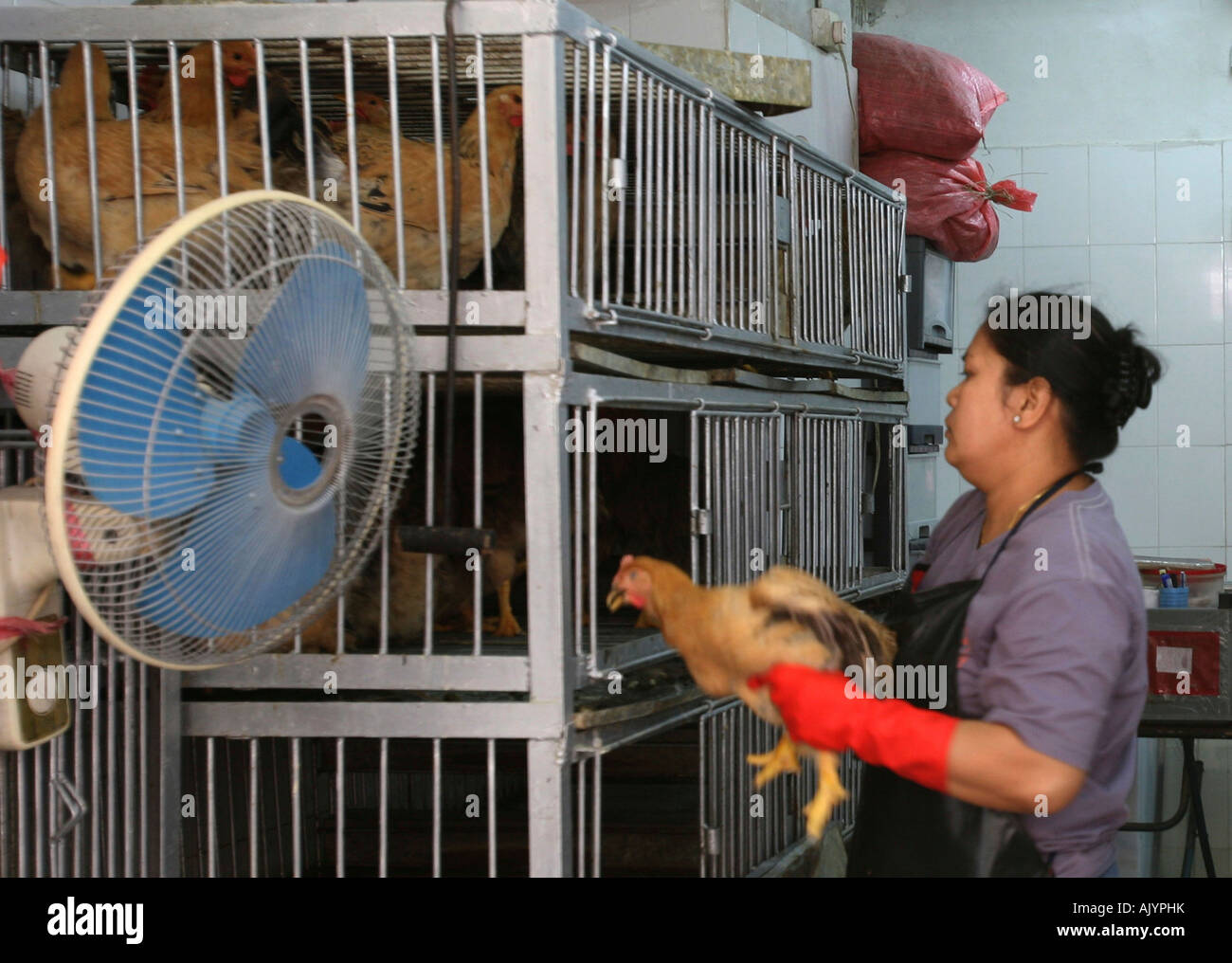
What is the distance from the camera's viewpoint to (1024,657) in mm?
1450

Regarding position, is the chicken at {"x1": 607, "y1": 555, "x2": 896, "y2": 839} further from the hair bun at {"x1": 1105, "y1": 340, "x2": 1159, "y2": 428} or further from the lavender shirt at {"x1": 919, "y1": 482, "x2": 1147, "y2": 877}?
the hair bun at {"x1": 1105, "y1": 340, "x2": 1159, "y2": 428}

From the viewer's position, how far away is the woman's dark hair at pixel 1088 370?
1615 millimetres

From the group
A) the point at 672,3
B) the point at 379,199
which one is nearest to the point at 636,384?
the point at 379,199

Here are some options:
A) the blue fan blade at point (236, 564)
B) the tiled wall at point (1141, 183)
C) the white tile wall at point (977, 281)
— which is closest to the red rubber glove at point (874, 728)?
the blue fan blade at point (236, 564)

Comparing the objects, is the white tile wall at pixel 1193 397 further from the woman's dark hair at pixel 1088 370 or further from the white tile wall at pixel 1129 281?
the woman's dark hair at pixel 1088 370

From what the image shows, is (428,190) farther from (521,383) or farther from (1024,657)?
(1024,657)

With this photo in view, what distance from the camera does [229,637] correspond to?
1.44 m

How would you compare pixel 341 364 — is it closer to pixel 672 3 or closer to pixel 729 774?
pixel 729 774

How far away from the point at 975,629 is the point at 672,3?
2.55 meters

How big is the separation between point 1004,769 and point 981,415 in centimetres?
53

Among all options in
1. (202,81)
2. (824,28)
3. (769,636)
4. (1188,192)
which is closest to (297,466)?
(769,636)

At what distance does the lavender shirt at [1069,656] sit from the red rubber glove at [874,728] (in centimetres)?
10

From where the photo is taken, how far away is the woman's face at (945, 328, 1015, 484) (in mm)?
1673

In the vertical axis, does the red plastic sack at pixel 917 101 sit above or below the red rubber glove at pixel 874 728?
above
